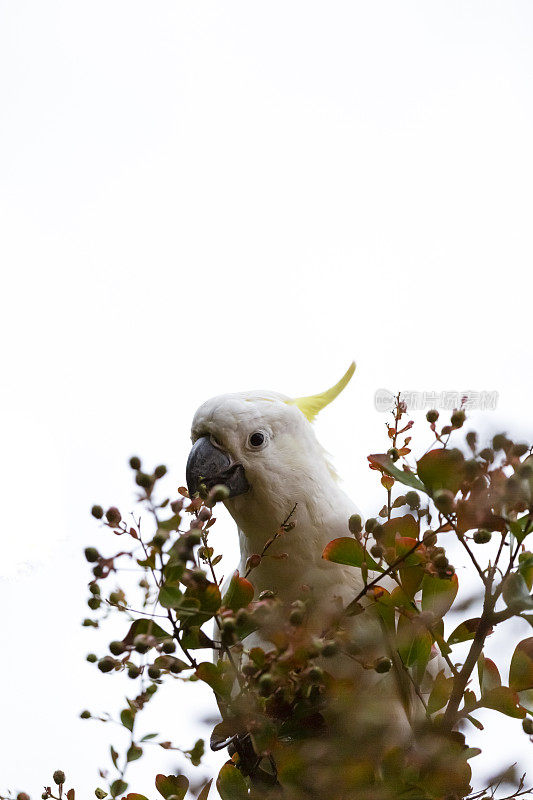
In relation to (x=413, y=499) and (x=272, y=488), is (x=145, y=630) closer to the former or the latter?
(x=413, y=499)

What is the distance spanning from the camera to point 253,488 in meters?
0.90

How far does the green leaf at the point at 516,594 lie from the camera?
46 centimetres

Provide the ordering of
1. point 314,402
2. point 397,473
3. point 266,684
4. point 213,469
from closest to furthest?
point 266,684 < point 397,473 < point 213,469 < point 314,402

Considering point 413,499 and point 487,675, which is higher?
point 413,499

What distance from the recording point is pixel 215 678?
528mm

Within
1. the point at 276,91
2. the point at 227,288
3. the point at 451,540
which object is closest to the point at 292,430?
the point at 451,540

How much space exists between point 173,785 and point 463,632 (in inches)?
10.2

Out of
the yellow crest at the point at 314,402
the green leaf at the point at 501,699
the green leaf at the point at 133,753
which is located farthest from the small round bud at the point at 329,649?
the yellow crest at the point at 314,402

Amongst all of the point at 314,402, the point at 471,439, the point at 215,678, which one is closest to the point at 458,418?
the point at 471,439

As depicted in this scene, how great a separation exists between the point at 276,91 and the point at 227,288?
1.54 ft

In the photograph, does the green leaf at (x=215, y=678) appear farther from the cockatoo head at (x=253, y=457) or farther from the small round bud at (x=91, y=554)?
the cockatoo head at (x=253, y=457)

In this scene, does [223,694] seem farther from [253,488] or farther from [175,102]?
[175,102]

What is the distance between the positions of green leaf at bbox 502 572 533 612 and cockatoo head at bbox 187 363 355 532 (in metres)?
0.45

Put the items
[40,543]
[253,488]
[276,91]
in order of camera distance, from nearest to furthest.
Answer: [253,488]
[40,543]
[276,91]
